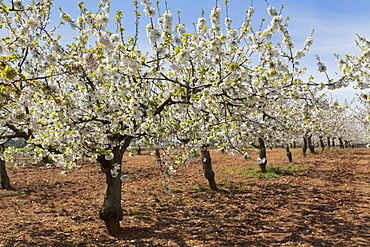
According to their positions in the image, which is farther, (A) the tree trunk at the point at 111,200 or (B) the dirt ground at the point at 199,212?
(A) the tree trunk at the point at 111,200

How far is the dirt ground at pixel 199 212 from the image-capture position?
933 cm

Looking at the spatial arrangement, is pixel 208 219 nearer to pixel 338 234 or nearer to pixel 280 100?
pixel 338 234

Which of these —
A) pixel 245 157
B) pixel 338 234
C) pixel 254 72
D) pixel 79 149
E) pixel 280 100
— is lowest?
pixel 338 234

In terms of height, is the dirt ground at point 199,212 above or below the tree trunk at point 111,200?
below

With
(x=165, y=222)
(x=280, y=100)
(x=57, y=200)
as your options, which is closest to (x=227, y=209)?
(x=165, y=222)

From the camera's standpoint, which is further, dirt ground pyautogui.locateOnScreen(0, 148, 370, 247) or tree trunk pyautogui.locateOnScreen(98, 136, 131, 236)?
tree trunk pyautogui.locateOnScreen(98, 136, 131, 236)

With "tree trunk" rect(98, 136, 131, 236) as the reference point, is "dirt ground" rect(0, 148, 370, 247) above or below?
below

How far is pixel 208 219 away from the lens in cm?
1148

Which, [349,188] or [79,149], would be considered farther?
[349,188]

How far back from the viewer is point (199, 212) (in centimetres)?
1248

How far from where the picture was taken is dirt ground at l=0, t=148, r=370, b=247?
9.33m

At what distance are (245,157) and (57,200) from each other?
12.0 meters

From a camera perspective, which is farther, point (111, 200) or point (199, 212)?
point (199, 212)

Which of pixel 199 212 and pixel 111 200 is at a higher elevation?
pixel 111 200
